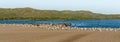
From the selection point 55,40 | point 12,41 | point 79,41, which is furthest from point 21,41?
point 79,41

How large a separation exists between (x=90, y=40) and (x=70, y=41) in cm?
134

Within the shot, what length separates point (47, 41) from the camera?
2059 centimetres

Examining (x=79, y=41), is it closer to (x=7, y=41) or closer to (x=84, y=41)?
(x=84, y=41)

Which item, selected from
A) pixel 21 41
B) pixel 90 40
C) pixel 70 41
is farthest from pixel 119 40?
pixel 21 41

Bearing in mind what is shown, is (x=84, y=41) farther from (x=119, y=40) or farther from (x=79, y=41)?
(x=119, y=40)

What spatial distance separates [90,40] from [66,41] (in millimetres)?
1610

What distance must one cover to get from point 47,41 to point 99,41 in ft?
10.6

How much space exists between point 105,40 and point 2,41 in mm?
6526

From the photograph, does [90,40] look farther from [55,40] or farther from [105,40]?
[55,40]

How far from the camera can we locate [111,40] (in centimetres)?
2108

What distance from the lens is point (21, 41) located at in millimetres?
20594

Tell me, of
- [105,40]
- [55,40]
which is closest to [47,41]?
[55,40]

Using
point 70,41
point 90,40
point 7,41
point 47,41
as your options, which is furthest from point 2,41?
point 90,40

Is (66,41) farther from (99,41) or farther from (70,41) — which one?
(99,41)
